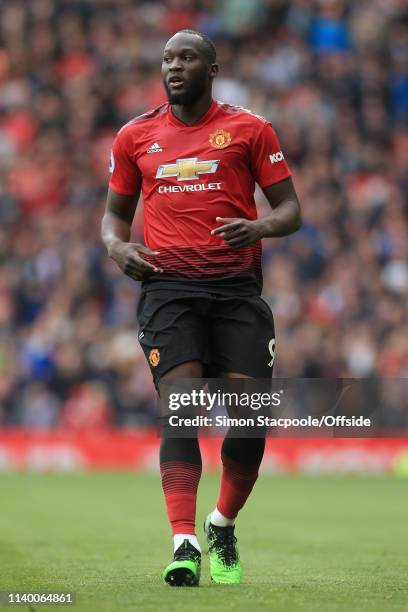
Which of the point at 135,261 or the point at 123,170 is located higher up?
the point at 123,170

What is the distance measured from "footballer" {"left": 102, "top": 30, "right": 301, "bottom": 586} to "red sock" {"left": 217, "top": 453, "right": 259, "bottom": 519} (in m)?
0.01

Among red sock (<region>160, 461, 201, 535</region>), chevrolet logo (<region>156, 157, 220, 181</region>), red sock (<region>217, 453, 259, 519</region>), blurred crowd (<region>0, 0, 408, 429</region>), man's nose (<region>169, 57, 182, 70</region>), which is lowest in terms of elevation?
red sock (<region>160, 461, 201, 535</region>)

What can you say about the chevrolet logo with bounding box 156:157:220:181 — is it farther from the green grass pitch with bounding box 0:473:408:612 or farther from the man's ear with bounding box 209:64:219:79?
the green grass pitch with bounding box 0:473:408:612

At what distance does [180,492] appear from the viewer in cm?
640

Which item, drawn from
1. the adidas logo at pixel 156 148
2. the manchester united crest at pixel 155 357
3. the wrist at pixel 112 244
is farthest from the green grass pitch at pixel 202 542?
the adidas logo at pixel 156 148

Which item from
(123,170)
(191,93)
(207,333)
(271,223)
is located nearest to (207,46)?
(191,93)

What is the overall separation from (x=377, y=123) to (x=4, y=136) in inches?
216

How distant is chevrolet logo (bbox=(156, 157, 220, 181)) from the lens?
6578mm

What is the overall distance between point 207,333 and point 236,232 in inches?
20.8

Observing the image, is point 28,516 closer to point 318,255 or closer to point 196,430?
point 196,430

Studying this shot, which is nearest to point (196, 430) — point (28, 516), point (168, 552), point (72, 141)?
point (168, 552)

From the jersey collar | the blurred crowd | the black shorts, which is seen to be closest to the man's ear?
the jersey collar

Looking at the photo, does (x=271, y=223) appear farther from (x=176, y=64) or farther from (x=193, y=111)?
(x=176, y=64)

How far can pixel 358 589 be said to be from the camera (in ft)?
20.4
